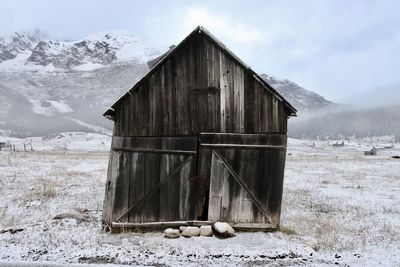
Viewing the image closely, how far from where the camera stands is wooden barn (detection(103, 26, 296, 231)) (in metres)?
13.3

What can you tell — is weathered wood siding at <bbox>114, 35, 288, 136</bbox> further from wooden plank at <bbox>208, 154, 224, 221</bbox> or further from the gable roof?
wooden plank at <bbox>208, 154, 224, 221</bbox>

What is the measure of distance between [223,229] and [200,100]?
14.4 ft

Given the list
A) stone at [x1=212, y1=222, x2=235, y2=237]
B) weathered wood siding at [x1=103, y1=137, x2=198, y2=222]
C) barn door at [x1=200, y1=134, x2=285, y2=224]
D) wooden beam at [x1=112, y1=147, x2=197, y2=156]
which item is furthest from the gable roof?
stone at [x1=212, y1=222, x2=235, y2=237]

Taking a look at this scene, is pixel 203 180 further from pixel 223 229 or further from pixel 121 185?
pixel 121 185

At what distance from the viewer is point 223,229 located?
12359mm

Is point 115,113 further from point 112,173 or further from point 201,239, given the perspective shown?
point 201,239

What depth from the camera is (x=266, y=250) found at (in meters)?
11.1

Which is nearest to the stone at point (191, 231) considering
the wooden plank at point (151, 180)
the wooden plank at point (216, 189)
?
the wooden plank at point (216, 189)

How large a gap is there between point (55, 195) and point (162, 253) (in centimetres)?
1199

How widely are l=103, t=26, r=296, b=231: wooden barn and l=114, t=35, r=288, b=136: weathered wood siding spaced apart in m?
0.03

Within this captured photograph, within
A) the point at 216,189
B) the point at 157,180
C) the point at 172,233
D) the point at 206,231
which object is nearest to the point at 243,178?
the point at 216,189

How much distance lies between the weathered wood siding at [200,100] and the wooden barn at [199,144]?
34 mm

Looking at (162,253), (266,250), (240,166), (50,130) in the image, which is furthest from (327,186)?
(50,130)

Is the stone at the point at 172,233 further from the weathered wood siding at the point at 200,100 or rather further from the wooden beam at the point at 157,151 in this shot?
the weathered wood siding at the point at 200,100
